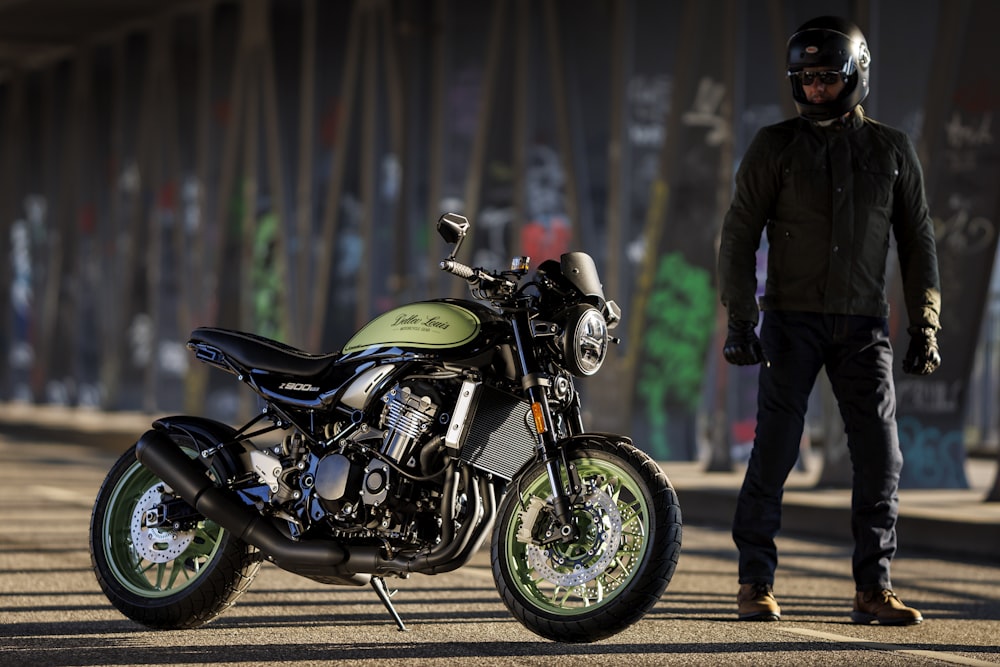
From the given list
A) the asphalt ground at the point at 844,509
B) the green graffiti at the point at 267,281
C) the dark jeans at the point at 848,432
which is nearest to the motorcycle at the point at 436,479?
the dark jeans at the point at 848,432

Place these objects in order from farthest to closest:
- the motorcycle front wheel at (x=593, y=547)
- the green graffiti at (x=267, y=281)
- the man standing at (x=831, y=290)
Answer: the green graffiti at (x=267, y=281), the man standing at (x=831, y=290), the motorcycle front wheel at (x=593, y=547)

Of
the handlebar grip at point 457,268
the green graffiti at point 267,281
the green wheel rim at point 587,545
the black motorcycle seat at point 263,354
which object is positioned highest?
the green graffiti at point 267,281

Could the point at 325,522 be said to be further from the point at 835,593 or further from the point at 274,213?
the point at 274,213

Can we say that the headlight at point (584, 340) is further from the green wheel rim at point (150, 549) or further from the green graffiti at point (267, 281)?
the green graffiti at point (267, 281)

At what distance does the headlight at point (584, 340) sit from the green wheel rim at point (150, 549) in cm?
144

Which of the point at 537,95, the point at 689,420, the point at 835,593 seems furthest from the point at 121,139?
the point at 835,593

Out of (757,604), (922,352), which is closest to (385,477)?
(757,604)

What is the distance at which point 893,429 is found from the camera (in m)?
6.73

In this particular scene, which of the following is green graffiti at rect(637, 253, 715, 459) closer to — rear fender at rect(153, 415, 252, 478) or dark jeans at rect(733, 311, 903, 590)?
dark jeans at rect(733, 311, 903, 590)

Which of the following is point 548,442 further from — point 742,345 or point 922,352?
point 922,352

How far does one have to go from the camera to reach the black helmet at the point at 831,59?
656 cm

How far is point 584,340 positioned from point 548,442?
35 cm

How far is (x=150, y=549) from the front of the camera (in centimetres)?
630

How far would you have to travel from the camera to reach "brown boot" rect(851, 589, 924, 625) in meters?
6.59
